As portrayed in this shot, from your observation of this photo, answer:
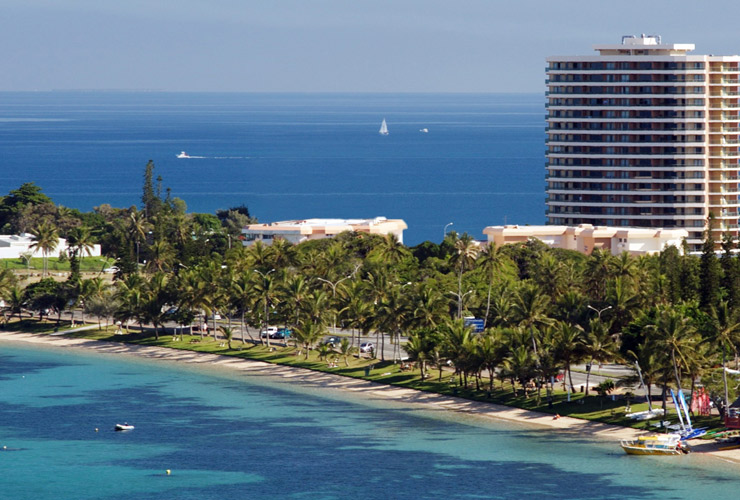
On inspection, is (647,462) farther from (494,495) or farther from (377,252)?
(377,252)

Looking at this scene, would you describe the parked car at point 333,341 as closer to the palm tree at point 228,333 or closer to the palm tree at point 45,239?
the palm tree at point 228,333

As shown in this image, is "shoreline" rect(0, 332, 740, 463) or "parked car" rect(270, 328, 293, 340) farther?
"parked car" rect(270, 328, 293, 340)

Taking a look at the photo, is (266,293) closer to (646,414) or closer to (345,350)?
(345,350)

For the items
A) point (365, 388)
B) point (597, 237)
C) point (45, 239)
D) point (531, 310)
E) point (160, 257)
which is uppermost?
point (597, 237)

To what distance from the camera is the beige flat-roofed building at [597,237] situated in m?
178

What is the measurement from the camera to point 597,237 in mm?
180500

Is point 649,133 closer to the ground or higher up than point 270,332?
higher up

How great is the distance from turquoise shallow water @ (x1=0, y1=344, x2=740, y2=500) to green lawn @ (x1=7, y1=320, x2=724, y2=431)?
6.17 m

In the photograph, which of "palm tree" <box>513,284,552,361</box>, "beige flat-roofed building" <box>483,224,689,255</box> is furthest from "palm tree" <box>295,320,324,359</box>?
"beige flat-roofed building" <box>483,224,689,255</box>

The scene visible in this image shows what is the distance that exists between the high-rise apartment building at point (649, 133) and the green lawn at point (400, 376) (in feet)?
219

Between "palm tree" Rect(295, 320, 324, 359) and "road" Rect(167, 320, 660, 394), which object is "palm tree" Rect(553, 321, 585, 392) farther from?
"palm tree" Rect(295, 320, 324, 359)

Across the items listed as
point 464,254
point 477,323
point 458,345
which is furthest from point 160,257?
point 458,345

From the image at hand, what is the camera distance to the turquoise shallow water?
90.4 metres

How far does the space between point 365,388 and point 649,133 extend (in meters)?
80.6
